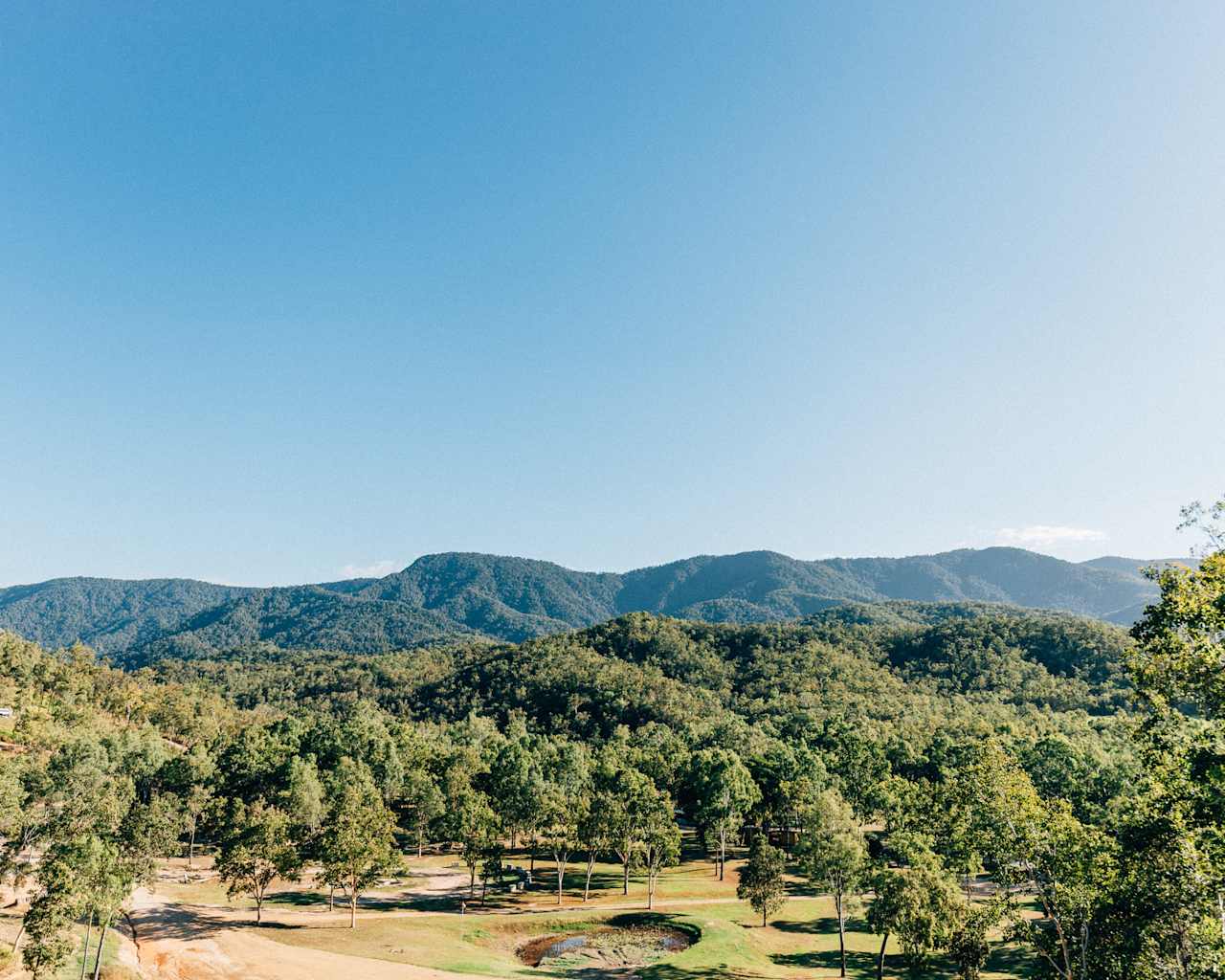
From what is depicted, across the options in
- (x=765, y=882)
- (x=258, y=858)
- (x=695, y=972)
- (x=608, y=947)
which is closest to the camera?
(x=695, y=972)

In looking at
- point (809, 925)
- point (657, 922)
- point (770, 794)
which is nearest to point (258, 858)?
point (657, 922)

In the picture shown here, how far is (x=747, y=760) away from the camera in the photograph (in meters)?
106

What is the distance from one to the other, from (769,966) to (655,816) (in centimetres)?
2272

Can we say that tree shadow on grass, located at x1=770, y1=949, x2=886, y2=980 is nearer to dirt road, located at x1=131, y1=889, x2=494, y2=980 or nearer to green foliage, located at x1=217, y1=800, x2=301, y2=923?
dirt road, located at x1=131, y1=889, x2=494, y2=980

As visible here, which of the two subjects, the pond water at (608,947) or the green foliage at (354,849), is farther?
the green foliage at (354,849)

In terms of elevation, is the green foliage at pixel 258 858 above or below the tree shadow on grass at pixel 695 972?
above

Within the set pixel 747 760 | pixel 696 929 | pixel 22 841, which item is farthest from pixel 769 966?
pixel 22 841

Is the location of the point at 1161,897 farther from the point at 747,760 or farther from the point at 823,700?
the point at 823,700

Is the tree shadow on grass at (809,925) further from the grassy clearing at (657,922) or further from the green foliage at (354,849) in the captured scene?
the green foliage at (354,849)

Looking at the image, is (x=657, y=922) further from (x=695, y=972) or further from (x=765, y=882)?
(x=695, y=972)

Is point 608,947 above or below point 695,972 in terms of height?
below

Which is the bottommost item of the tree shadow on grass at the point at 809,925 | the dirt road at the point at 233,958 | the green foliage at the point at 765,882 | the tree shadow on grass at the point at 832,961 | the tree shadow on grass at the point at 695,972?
the tree shadow on grass at the point at 809,925

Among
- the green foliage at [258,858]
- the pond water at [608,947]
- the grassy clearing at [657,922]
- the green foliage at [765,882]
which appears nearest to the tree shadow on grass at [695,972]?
the grassy clearing at [657,922]

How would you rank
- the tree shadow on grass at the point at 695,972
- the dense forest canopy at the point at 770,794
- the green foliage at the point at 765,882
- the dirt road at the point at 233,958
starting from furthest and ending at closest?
the green foliage at the point at 765,882
the tree shadow on grass at the point at 695,972
the dirt road at the point at 233,958
the dense forest canopy at the point at 770,794
